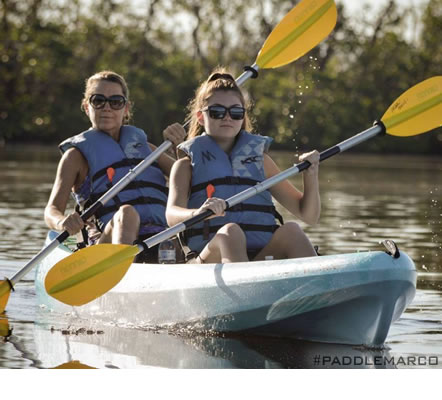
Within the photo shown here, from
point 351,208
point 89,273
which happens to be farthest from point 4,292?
point 351,208

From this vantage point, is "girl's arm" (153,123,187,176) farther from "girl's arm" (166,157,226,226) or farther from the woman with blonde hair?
"girl's arm" (166,157,226,226)

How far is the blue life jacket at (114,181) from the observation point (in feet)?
19.3

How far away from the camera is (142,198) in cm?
593

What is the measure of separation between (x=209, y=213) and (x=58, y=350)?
83cm

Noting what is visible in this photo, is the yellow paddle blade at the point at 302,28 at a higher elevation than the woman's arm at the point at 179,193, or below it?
higher

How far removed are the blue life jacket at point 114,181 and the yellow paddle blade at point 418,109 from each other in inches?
47.2

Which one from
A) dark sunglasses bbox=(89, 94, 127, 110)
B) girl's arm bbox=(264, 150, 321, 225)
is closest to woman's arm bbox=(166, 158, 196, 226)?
girl's arm bbox=(264, 150, 321, 225)

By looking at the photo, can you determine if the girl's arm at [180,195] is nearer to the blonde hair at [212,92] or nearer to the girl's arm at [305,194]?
the blonde hair at [212,92]

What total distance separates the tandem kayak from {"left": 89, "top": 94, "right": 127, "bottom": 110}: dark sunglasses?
36.1 inches

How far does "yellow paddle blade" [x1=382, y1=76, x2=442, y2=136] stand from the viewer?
5.56 m

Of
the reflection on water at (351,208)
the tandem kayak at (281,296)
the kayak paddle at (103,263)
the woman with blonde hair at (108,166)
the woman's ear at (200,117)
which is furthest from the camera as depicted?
the reflection on water at (351,208)

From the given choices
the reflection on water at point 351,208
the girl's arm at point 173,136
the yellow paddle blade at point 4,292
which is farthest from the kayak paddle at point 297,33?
the reflection on water at point 351,208

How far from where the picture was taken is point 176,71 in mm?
30969
